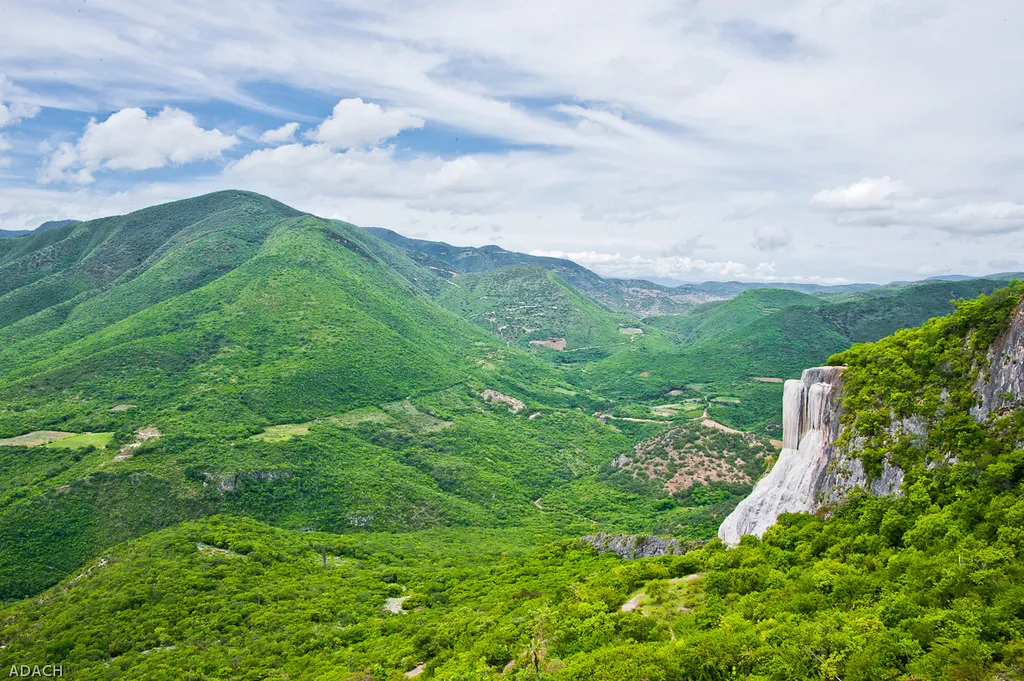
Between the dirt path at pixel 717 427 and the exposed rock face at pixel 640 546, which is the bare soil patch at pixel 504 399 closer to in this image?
the dirt path at pixel 717 427

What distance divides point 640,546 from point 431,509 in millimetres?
61147

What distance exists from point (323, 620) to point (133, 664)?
15.1 m

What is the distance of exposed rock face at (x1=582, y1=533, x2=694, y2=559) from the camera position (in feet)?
135

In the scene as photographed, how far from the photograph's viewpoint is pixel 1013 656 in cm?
1412

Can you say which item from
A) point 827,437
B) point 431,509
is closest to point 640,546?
point 827,437

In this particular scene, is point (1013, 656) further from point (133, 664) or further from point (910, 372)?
point (133, 664)

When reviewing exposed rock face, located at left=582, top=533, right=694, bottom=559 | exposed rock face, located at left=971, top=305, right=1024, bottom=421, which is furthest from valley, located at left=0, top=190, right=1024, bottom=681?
exposed rock face, located at left=582, top=533, right=694, bottom=559

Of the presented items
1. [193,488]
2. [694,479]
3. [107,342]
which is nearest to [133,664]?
[193,488]

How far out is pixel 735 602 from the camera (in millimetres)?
23703

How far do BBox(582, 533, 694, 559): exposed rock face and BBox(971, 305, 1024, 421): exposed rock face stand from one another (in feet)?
71.7

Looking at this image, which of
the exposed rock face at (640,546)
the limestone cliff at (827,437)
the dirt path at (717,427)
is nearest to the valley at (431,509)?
the limestone cliff at (827,437)

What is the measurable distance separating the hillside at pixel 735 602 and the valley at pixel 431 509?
138mm

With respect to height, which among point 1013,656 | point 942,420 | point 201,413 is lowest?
point 201,413

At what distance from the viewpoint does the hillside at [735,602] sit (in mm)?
17422
